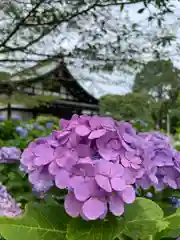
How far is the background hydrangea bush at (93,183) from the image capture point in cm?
66

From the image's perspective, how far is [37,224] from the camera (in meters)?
0.73

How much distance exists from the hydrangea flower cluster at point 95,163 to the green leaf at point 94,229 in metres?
0.04

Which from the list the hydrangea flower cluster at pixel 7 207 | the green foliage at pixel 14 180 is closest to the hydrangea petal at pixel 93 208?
the hydrangea flower cluster at pixel 7 207

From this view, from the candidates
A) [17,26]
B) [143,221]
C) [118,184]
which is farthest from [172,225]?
[17,26]

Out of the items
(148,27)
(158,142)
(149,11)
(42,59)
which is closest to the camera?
(158,142)

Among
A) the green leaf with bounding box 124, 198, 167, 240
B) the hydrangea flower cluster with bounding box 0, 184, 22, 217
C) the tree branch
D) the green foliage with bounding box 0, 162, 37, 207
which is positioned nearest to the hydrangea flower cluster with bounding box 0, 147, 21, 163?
the green foliage with bounding box 0, 162, 37, 207

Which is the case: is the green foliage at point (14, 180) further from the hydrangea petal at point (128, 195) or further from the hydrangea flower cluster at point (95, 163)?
the hydrangea petal at point (128, 195)

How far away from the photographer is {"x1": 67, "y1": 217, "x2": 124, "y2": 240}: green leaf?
0.69 m

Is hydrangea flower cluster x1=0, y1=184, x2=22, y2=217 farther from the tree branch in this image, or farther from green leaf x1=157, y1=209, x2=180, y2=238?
the tree branch

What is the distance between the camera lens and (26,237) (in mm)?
702

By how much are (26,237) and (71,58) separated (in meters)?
1.73

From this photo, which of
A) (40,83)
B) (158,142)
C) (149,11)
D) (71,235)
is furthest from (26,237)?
(40,83)

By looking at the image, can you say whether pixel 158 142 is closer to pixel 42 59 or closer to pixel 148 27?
pixel 148 27

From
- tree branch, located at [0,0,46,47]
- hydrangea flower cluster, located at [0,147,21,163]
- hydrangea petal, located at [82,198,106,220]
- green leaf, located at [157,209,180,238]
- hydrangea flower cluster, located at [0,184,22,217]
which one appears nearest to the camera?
hydrangea petal, located at [82,198,106,220]
